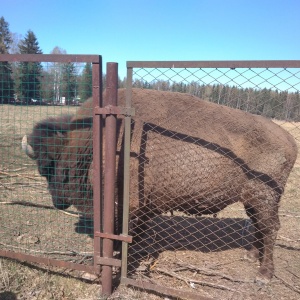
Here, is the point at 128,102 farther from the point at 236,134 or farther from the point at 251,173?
the point at 251,173

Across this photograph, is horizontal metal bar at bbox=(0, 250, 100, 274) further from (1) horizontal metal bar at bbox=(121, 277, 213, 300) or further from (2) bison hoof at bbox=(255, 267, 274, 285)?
(2) bison hoof at bbox=(255, 267, 274, 285)

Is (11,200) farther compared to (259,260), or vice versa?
(11,200)

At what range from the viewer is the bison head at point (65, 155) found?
169 inches

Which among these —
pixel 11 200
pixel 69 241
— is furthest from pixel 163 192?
pixel 11 200

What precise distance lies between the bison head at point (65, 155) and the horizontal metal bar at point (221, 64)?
4.54 ft

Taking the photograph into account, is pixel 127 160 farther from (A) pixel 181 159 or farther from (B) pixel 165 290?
(B) pixel 165 290

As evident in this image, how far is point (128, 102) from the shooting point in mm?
3414

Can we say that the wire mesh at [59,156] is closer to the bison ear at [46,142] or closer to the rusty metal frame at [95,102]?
the bison ear at [46,142]

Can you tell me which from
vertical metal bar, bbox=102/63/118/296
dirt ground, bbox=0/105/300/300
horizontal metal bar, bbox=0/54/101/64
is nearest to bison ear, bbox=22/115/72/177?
dirt ground, bbox=0/105/300/300

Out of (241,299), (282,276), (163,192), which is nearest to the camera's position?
(241,299)

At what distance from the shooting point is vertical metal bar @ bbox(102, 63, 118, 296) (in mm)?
3396

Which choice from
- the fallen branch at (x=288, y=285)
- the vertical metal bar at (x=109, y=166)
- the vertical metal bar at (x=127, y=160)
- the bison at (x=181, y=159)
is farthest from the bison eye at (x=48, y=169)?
the fallen branch at (x=288, y=285)

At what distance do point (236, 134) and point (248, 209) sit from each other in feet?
4.25

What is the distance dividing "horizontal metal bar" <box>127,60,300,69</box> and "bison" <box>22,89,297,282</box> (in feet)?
3.45
